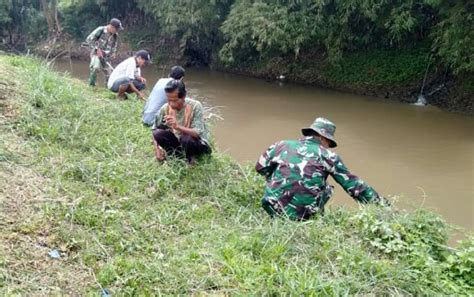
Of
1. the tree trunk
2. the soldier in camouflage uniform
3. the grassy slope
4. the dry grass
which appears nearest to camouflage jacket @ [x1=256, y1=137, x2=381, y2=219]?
the soldier in camouflage uniform

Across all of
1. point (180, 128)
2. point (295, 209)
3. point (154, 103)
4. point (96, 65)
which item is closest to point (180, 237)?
point (295, 209)

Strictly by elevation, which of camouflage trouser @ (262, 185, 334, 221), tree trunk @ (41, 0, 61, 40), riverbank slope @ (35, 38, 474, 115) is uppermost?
camouflage trouser @ (262, 185, 334, 221)

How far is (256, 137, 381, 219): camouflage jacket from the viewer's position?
3516 mm

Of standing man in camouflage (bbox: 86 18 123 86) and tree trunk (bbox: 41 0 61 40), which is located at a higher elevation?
standing man in camouflage (bbox: 86 18 123 86)

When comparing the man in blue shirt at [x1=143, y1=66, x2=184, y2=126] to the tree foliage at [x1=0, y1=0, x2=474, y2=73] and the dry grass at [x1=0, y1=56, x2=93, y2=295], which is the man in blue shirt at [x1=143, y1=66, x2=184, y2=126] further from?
the tree foliage at [x1=0, y1=0, x2=474, y2=73]

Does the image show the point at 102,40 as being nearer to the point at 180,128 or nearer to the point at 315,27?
the point at 180,128

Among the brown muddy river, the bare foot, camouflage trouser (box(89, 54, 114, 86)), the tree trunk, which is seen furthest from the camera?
the tree trunk

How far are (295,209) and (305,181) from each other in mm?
198

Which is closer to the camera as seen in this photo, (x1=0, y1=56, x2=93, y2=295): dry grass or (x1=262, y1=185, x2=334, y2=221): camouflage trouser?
(x1=0, y1=56, x2=93, y2=295): dry grass

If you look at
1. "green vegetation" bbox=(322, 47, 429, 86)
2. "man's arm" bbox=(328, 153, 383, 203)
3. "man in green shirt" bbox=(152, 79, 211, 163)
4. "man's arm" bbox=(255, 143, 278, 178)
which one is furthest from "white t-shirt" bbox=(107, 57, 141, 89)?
"green vegetation" bbox=(322, 47, 429, 86)

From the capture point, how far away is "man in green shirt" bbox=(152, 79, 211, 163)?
4.16 metres

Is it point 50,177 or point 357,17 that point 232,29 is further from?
point 50,177

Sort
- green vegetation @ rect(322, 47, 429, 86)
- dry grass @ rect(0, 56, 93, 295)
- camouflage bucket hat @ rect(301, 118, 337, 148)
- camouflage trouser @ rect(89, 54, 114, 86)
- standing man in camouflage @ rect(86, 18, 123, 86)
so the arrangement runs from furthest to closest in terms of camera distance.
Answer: green vegetation @ rect(322, 47, 429, 86), camouflage trouser @ rect(89, 54, 114, 86), standing man in camouflage @ rect(86, 18, 123, 86), camouflage bucket hat @ rect(301, 118, 337, 148), dry grass @ rect(0, 56, 93, 295)

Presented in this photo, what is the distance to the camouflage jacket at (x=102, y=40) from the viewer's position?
770 centimetres
